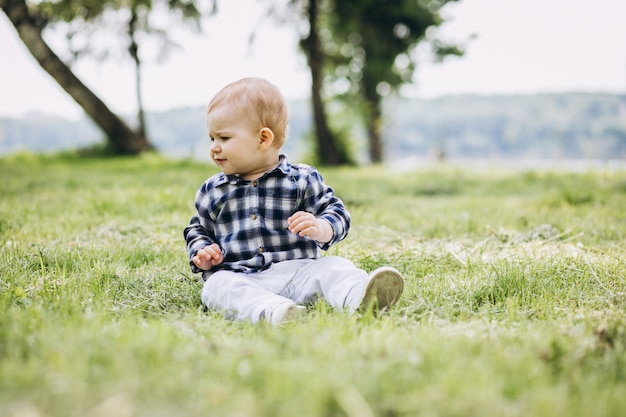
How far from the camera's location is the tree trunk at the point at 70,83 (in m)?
11.1

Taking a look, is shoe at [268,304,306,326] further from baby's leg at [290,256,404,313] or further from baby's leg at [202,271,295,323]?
baby's leg at [290,256,404,313]

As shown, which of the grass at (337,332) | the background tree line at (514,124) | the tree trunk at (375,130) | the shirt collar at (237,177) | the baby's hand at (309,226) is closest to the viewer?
the grass at (337,332)

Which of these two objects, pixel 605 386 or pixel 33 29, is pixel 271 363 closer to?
pixel 605 386

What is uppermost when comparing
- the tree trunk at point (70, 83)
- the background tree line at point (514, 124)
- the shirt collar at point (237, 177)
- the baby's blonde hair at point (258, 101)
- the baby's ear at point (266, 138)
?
the tree trunk at point (70, 83)

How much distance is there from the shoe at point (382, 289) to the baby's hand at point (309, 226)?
30 cm

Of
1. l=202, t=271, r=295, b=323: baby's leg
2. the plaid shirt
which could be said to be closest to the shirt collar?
the plaid shirt

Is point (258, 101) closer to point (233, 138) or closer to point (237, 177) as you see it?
point (233, 138)

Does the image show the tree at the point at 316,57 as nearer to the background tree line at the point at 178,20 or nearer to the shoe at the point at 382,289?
the background tree line at the point at 178,20

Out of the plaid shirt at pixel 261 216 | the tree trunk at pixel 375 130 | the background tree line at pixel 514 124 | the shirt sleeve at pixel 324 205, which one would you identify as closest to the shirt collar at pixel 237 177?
the plaid shirt at pixel 261 216

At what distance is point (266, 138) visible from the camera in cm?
226

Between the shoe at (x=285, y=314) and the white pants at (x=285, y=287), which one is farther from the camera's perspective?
the white pants at (x=285, y=287)

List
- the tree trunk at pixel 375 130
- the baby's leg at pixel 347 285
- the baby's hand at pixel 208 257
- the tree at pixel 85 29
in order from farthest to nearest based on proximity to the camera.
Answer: the tree trunk at pixel 375 130 < the tree at pixel 85 29 < the baby's hand at pixel 208 257 < the baby's leg at pixel 347 285

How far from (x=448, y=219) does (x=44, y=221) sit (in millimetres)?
2974

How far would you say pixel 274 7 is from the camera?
10992 millimetres
